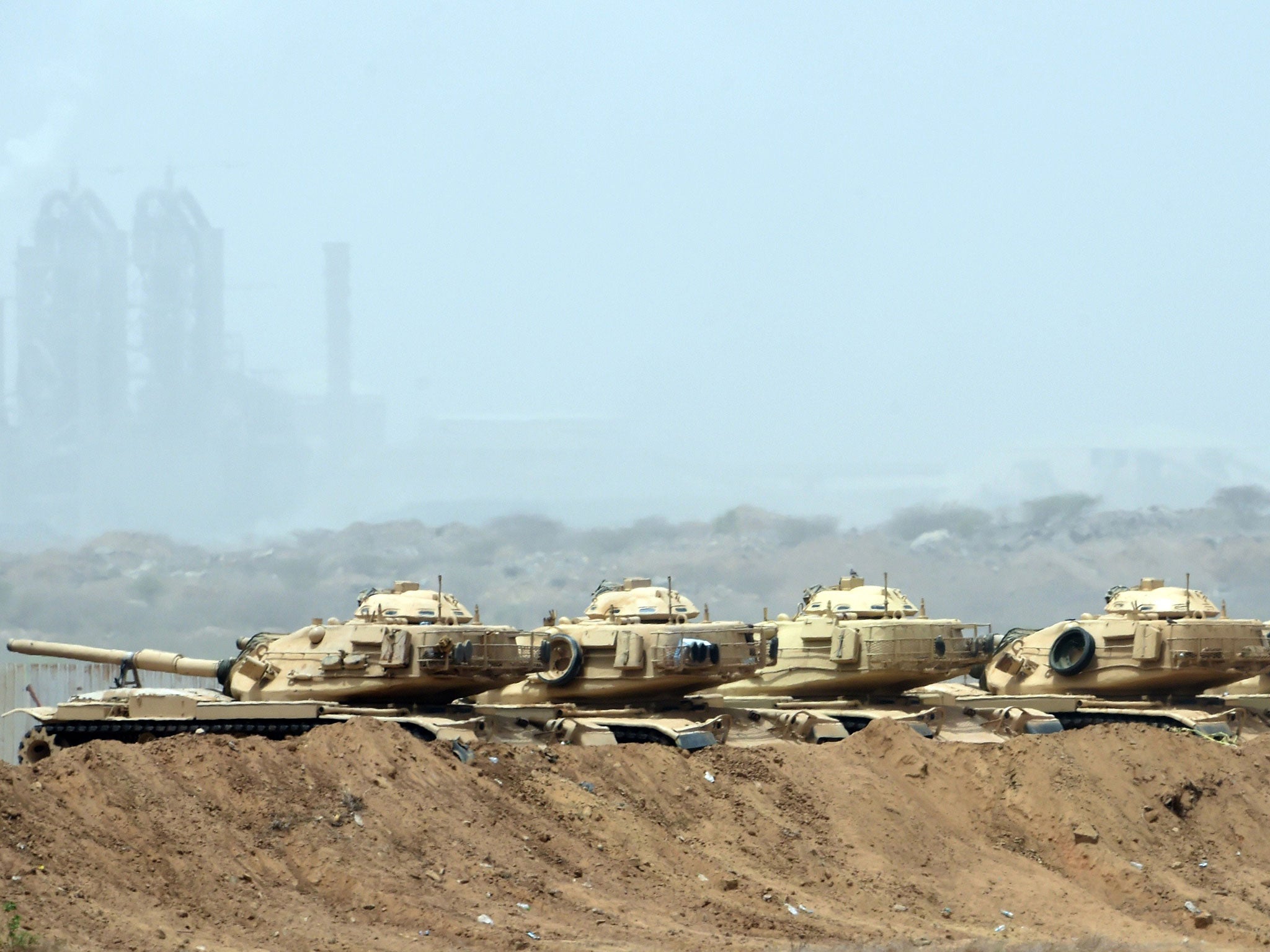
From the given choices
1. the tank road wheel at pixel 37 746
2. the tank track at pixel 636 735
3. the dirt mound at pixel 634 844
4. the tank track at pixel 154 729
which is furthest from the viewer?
the tank track at pixel 636 735

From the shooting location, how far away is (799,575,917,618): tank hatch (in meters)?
32.8

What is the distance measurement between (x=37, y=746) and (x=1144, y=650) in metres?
18.8

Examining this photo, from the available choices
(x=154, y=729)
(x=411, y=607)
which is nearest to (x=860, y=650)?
(x=411, y=607)

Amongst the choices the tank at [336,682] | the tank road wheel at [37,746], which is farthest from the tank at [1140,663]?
the tank road wheel at [37,746]

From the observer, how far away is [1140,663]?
32844 millimetres

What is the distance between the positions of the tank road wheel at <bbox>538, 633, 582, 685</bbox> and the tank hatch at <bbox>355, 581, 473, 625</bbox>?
4.30ft

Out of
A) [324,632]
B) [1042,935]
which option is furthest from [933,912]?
[324,632]

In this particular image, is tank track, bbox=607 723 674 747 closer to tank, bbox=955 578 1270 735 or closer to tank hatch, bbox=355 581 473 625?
tank hatch, bbox=355 581 473 625

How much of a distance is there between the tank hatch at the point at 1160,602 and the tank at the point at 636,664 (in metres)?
8.36

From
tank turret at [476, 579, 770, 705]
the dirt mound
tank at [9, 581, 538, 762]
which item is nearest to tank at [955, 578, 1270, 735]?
the dirt mound

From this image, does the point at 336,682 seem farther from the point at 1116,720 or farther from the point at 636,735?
the point at 1116,720

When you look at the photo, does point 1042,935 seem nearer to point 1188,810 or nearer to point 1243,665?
point 1188,810

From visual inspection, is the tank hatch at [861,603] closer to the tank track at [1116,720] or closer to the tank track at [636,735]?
the tank track at [1116,720]

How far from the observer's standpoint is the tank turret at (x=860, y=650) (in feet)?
103
